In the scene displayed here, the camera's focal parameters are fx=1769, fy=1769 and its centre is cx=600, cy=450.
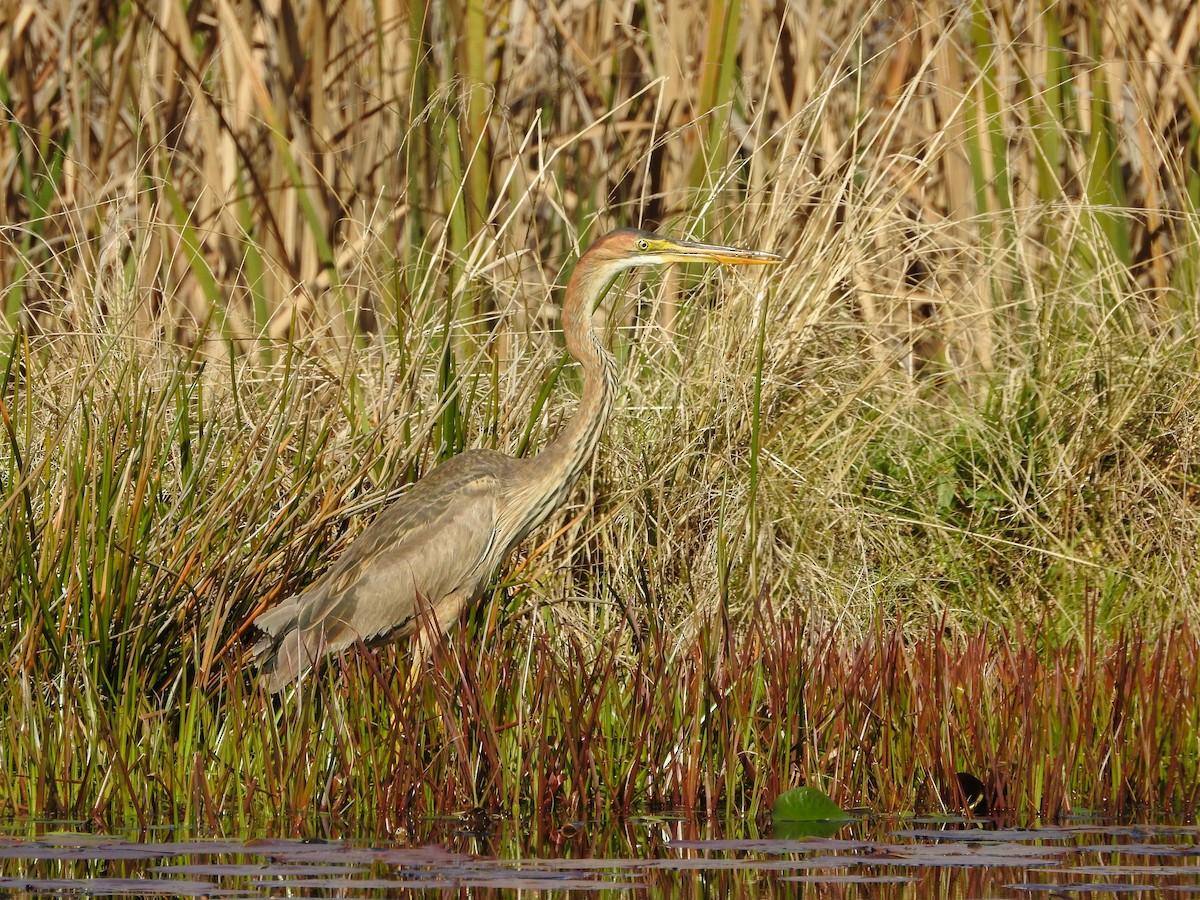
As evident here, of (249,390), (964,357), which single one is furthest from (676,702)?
(964,357)

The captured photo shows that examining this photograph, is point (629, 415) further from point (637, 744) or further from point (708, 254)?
point (637, 744)

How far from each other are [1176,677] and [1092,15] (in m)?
3.98

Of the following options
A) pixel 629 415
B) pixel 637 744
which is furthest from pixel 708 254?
pixel 637 744

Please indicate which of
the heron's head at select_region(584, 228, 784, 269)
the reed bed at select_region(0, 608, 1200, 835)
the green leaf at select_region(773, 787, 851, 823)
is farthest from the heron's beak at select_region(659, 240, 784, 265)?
the green leaf at select_region(773, 787, 851, 823)

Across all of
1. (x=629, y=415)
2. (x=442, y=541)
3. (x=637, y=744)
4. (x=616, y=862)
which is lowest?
(x=616, y=862)

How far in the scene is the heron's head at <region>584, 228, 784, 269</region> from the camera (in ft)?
18.4

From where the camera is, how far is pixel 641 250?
5.67 m

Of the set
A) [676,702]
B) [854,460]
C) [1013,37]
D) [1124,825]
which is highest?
[1013,37]

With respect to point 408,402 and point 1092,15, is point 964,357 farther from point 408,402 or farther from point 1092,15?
point 408,402

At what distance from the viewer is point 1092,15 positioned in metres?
7.45

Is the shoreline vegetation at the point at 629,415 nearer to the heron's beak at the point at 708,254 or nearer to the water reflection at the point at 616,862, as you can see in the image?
the water reflection at the point at 616,862

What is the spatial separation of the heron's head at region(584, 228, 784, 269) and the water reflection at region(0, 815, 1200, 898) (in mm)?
2238

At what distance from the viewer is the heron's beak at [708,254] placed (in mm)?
5551

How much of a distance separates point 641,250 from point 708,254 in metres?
0.23
